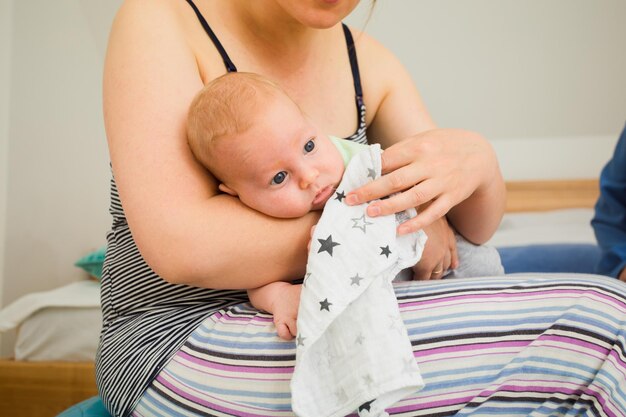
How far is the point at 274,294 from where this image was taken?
2.68 ft

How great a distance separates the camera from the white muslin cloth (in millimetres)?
683

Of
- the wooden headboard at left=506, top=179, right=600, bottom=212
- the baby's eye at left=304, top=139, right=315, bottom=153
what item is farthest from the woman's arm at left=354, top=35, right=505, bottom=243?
the wooden headboard at left=506, top=179, right=600, bottom=212

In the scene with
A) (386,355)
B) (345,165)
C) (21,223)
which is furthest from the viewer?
(21,223)

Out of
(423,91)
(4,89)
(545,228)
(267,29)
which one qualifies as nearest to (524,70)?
(423,91)

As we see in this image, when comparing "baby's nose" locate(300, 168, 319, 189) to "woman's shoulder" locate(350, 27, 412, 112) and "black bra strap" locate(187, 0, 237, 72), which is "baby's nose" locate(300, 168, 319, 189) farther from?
"woman's shoulder" locate(350, 27, 412, 112)

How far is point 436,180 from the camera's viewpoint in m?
0.85

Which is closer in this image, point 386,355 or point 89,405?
point 386,355

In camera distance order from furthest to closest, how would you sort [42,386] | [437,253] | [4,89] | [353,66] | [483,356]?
[4,89] → [42,386] → [353,66] → [437,253] → [483,356]

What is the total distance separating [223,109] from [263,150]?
0.08 meters

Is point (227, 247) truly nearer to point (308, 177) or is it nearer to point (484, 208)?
point (308, 177)

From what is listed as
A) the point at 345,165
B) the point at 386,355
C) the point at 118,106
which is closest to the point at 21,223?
the point at 118,106

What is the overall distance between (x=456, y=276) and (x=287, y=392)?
0.42 meters

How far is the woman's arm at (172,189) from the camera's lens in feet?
2.65

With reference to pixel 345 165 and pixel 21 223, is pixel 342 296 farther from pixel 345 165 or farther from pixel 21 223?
pixel 21 223
